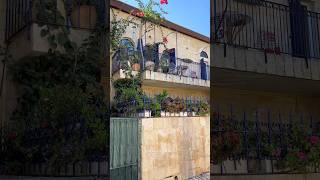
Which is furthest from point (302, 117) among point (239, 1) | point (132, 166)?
point (132, 166)

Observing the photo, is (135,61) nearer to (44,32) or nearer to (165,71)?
Result: (165,71)

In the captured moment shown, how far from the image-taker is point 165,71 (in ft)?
1.63

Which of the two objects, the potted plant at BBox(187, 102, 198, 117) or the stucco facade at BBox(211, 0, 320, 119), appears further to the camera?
the stucco facade at BBox(211, 0, 320, 119)

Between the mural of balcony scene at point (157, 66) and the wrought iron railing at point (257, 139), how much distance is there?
0.11 metres

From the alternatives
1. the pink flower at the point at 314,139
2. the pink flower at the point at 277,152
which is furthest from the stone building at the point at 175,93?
the pink flower at the point at 277,152

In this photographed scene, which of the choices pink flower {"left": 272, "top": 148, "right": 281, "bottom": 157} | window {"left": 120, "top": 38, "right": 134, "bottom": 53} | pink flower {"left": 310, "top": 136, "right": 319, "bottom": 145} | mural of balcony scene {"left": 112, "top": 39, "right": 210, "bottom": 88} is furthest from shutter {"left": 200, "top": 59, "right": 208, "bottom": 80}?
pink flower {"left": 272, "top": 148, "right": 281, "bottom": 157}

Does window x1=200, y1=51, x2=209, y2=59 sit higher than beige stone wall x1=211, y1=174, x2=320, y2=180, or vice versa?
window x1=200, y1=51, x2=209, y2=59

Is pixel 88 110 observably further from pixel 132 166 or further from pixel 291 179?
pixel 291 179

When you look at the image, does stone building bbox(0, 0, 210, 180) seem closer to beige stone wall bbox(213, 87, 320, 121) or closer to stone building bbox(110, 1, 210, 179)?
stone building bbox(110, 1, 210, 179)

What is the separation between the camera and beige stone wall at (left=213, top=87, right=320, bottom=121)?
0.69 m

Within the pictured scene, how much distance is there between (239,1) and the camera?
2.52 ft

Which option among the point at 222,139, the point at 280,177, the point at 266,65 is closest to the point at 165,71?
the point at 222,139

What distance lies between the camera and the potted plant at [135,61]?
1.65 ft

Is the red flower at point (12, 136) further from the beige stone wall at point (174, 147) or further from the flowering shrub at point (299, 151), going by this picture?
the flowering shrub at point (299, 151)
